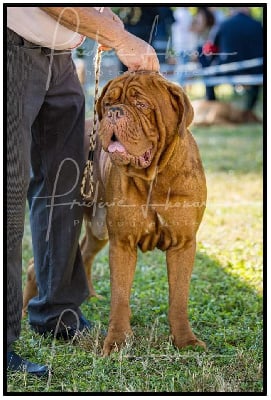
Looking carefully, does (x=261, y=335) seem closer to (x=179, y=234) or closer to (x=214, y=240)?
(x=179, y=234)

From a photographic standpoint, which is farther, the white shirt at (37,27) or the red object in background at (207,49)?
the red object in background at (207,49)

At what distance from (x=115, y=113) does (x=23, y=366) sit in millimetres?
1223

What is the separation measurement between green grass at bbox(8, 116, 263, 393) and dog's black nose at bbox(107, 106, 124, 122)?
113 centimetres

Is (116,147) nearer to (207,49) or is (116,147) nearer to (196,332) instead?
(196,332)

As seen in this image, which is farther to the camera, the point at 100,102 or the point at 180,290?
the point at 180,290

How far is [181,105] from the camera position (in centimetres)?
358

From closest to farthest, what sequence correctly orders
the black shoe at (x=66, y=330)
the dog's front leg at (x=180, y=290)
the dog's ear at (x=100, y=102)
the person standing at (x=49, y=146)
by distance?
the person standing at (x=49, y=146) < the dog's ear at (x=100, y=102) < the dog's front leg at (x=180, y=290) < the black shoe at (x=66, y=330)

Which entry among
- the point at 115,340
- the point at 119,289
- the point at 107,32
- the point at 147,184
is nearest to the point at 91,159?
the point at 147,184

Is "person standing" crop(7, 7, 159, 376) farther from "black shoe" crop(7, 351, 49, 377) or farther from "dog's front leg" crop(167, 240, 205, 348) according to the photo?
"dog's front leg" crop(167, 240, 205, 348)

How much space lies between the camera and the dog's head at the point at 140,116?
11.4 feet

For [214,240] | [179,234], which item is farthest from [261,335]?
[214,240]

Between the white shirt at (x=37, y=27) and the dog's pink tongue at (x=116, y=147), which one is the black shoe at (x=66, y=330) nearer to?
the dog's pink tongue at (x=116, y=147)

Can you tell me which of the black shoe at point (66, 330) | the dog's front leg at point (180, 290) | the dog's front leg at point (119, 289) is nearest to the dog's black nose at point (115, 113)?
the dog's front leg at point (119, 289)

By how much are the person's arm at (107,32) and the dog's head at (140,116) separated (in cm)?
8
